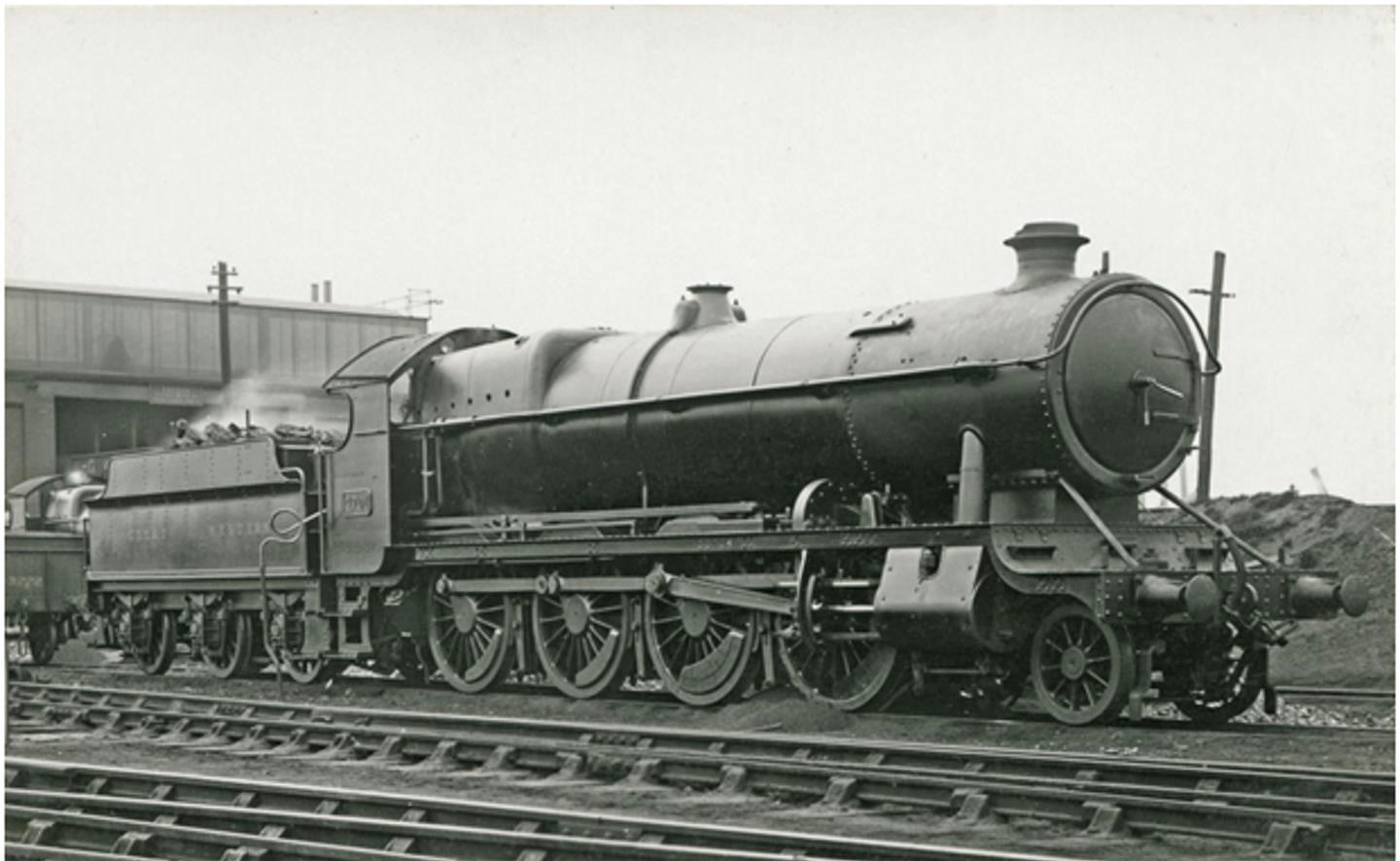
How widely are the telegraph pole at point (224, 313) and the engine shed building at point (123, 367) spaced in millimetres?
492

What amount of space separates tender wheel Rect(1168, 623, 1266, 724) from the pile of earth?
1.06m

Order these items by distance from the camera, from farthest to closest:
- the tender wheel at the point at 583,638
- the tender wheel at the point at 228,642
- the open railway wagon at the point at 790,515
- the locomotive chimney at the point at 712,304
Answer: the tender wheel at the point at 228,642, the locomotive chimney at the point at 712,304, the tender wheel at the point at 583,638, the open railway wagon at the point at 790,515

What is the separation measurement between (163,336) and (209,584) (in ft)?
78.5

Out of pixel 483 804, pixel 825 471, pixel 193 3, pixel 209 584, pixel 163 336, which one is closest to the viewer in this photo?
pixel 483 804

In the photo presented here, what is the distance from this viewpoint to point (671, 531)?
13.6 metres

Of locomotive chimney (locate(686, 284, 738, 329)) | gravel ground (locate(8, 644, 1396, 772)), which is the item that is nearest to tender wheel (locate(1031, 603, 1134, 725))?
gravel ground (locate(8, 644, 1396, 772))

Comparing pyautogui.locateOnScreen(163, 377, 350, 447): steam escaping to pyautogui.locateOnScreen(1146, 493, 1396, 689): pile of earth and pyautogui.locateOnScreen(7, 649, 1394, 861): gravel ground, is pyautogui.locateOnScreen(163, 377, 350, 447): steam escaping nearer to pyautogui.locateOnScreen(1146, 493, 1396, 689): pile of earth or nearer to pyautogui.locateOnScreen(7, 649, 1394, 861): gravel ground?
pyautogui.locateOnScreen(7, 649, 1394, 861): gravel ground

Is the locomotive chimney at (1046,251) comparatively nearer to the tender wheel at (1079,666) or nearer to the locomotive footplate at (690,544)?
the locomotive footplate at (690,544)

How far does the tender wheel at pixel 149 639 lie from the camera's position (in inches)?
763

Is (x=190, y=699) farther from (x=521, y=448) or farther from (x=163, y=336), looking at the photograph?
(x=163, y=336)

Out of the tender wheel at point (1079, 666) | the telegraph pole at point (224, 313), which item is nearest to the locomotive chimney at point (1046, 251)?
the tender wheel at point (1079, 666)

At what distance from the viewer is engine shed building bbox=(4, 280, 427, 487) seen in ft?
118

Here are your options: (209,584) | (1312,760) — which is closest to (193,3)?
(1312,760)

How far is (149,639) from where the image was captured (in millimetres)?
19609
